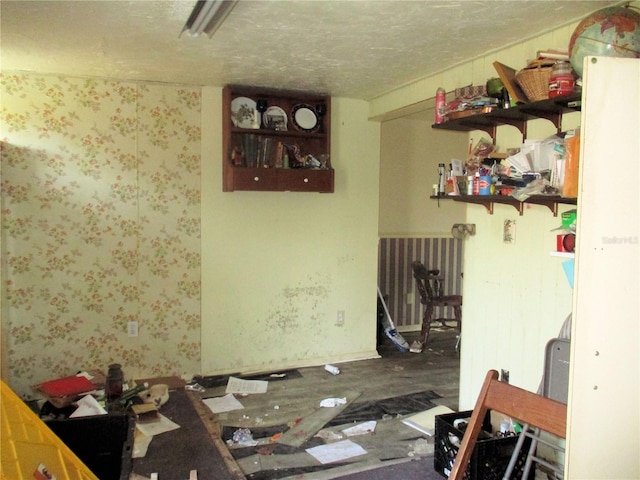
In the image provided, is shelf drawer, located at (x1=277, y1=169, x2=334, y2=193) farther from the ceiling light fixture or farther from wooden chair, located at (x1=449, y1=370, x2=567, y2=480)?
wooden chair, located at (x1=449, y1=370, x2=567, y2=480)

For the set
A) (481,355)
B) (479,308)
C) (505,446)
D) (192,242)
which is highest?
(192,242)

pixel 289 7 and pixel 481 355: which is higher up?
pixel 289 7

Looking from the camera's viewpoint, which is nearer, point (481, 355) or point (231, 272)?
point (481, 355)

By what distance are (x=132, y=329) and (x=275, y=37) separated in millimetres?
2265

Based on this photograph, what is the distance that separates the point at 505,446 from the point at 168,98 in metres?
3.02

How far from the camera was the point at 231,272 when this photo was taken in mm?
3963

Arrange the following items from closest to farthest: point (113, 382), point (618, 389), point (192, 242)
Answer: point (618, 389) < point (113, 382) < point (192, 242)

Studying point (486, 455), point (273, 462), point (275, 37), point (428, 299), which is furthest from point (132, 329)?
point (428, 299)

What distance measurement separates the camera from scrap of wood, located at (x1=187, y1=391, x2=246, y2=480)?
2.52 m

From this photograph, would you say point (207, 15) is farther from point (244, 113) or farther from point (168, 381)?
point (168, 381)

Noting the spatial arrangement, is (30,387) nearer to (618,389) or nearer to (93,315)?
(93,315)

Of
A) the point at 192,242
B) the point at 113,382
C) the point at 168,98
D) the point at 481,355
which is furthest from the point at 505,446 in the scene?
the point at 168,98

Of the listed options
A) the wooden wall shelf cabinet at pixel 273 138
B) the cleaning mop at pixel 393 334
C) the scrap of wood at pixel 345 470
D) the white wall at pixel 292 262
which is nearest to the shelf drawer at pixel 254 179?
the wooden wall shelf cabinet at pixel 273 138

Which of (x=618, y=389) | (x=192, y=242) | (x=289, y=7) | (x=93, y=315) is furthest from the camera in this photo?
(x=192, y=242)
